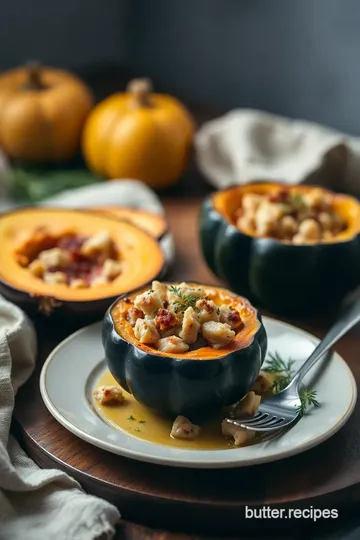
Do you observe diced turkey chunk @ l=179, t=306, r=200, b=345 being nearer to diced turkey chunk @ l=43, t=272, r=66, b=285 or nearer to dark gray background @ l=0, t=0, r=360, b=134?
diced turkey chunk @ l=43, t=272, r=66, b=285

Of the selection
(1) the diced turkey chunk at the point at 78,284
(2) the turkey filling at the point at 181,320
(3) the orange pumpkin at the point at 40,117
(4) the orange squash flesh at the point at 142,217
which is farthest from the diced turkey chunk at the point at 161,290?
(3) the orange pumpkin at the point at 40,117

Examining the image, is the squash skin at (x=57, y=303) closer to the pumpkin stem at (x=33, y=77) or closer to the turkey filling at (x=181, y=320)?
the turkey filling at (x=181, y=320)

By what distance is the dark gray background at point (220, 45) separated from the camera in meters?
2.75

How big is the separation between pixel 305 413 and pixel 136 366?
28 cm

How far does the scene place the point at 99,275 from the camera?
1.79 m

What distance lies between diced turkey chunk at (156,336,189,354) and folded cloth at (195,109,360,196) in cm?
106

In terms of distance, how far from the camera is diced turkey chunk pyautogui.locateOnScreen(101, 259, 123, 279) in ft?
5.80

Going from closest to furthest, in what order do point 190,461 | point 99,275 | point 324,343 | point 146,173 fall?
point 190,461 < point 324,343 < point 99,275 < point 146,173

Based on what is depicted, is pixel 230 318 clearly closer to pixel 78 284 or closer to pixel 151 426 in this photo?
pixel 151 426

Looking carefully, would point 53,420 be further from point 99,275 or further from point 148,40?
point 148,40

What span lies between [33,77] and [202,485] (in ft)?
5.46

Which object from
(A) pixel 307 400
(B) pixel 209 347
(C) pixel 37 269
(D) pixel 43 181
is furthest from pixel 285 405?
(D) pixel 43 181

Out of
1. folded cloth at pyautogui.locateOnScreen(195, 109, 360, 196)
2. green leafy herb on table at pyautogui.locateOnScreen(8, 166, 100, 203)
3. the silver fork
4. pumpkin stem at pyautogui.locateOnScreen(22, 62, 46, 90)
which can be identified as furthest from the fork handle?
pumpkin stem at pyautogui.locateOnScreen(22, 62, 46, 90)

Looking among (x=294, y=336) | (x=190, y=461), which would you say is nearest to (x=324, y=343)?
(x=294, y=336)
